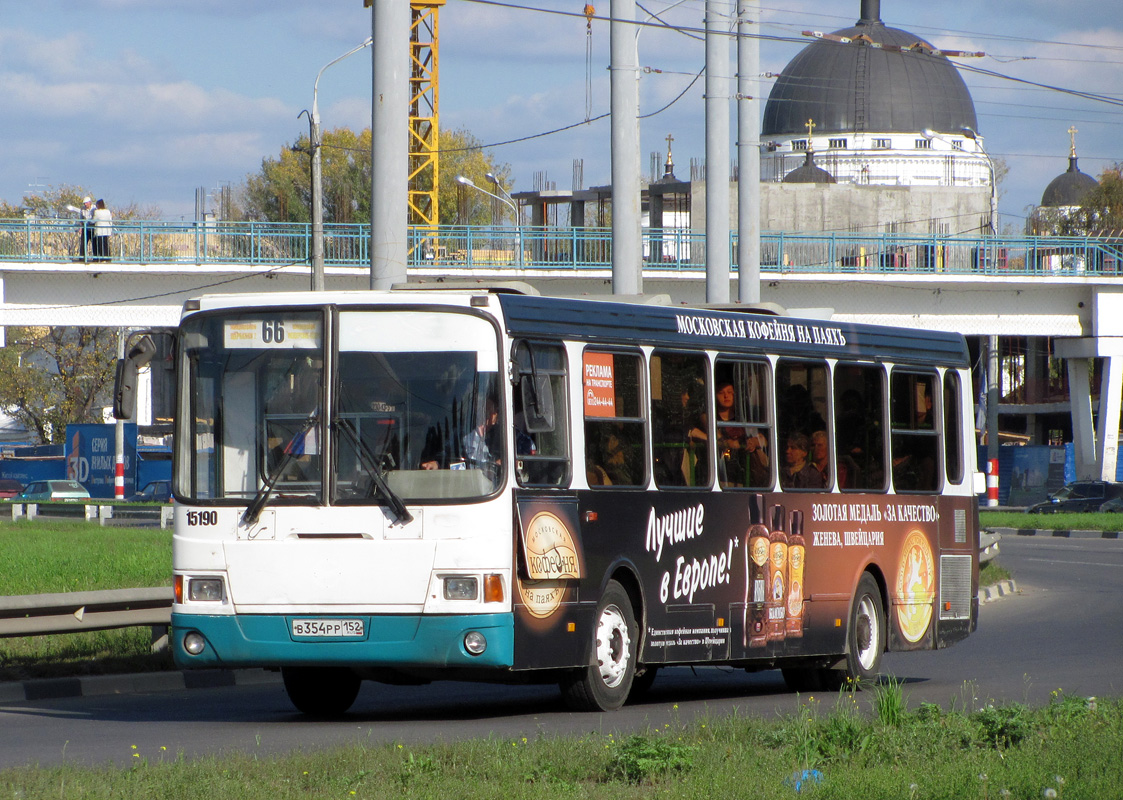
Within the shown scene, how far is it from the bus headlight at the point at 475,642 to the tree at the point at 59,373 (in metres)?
55.3

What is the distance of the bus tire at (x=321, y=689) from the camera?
34.1 feet

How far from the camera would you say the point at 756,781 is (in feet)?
21.5

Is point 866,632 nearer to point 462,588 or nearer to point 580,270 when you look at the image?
point 462,588

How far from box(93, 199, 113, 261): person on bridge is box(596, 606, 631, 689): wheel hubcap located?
2694 centimetres

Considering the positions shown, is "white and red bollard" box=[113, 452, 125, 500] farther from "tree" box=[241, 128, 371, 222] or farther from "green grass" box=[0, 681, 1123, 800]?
"green grass" box=[0, 681, 1123, 800]

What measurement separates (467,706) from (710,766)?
14.2 feet

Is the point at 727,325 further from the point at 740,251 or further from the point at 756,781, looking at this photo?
the point at 740,251

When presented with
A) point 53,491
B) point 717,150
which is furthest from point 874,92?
point 717,150

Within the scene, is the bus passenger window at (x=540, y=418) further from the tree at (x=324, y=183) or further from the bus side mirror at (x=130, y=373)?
the tree at (x=324, y=183)

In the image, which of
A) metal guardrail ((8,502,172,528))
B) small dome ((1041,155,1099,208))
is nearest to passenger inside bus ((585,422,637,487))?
metal guardrail ((8,502,172,528))

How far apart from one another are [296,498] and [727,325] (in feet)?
11.4

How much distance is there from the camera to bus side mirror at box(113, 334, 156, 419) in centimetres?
944

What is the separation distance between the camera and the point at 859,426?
40.6 feet

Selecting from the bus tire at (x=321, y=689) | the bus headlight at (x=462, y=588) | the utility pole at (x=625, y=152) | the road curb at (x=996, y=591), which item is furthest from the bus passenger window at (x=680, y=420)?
the road curb at (x=996, y=591)
